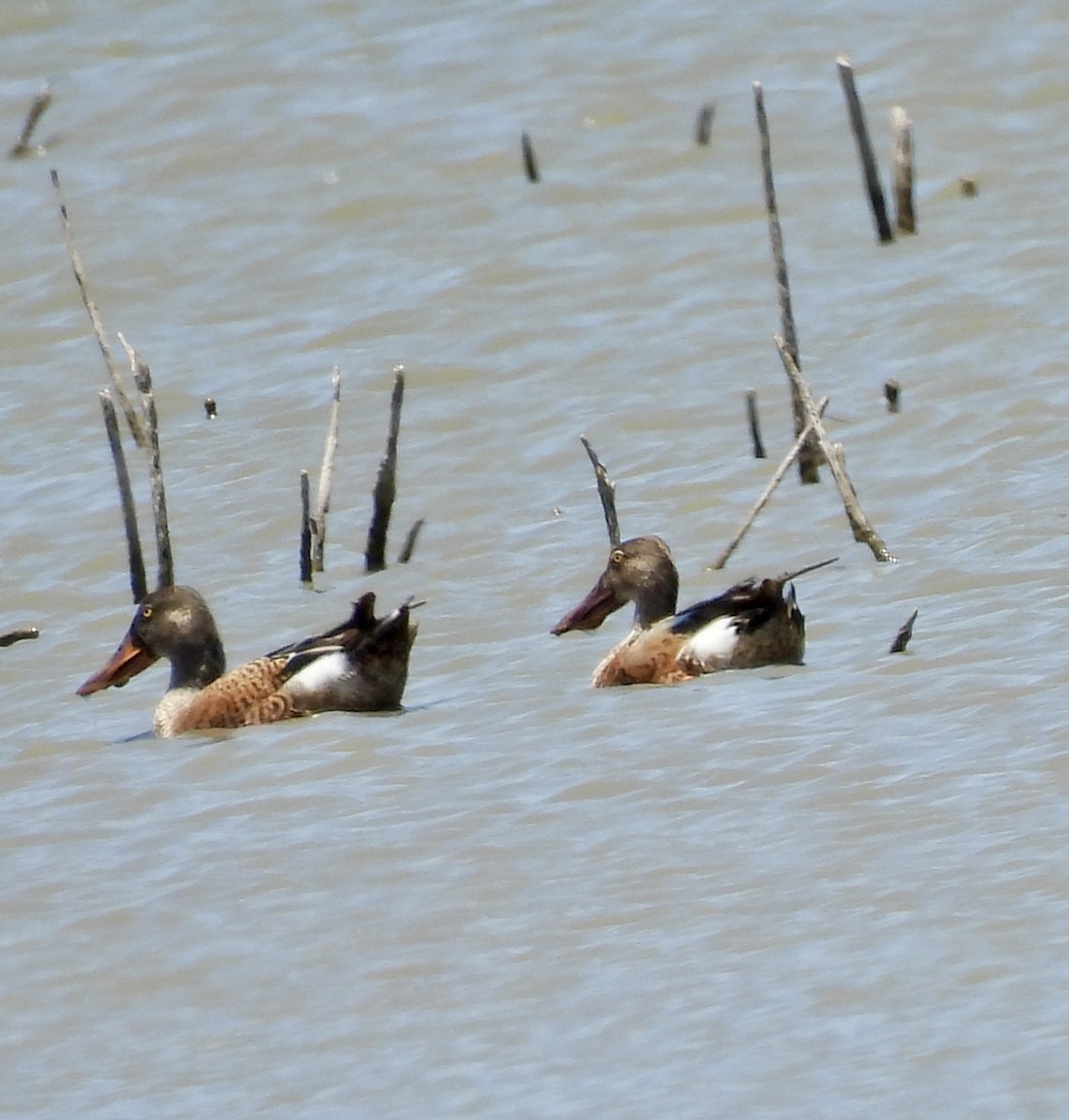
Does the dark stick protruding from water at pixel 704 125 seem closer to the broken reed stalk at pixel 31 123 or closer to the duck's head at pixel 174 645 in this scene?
the broken reed stalk at pixel 31 123

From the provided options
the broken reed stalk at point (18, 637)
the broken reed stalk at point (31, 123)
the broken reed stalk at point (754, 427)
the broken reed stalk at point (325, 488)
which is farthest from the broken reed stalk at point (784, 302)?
the broken reed stalk at point (31, 123)

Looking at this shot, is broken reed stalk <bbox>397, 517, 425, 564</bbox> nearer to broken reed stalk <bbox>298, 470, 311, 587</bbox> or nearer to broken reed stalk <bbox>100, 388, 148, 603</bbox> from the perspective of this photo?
broken reed stalk <bbox>298, 470, 311, 587</bbox>

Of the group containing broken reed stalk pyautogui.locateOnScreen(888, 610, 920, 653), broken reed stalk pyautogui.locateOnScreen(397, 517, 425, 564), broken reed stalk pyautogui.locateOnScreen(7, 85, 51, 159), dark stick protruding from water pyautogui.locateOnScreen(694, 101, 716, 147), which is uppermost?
broken reed stalk pyautogui.locateOnScreen(7, 85, 51, 159)

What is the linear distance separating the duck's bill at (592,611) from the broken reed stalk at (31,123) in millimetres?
8405

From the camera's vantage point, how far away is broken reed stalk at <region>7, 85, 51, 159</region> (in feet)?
55.8

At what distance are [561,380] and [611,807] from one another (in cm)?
605

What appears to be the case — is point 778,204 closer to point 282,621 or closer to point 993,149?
point 993,149

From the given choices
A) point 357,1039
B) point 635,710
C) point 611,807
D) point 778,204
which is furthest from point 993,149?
point 357,1039

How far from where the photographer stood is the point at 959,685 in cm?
805

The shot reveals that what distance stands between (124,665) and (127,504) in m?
0.88

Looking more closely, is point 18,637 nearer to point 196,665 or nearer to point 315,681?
point 196,665

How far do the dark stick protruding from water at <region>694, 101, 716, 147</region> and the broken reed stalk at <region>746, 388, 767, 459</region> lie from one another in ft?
16.5

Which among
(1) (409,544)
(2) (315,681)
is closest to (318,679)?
(2) (315,681)

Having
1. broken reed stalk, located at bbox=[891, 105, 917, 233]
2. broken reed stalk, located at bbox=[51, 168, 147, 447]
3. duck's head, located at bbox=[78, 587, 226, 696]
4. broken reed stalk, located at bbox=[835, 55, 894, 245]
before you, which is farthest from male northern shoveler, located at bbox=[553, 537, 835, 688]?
broken reed stalk, located at bbox=[891, 105, 917, 233]
